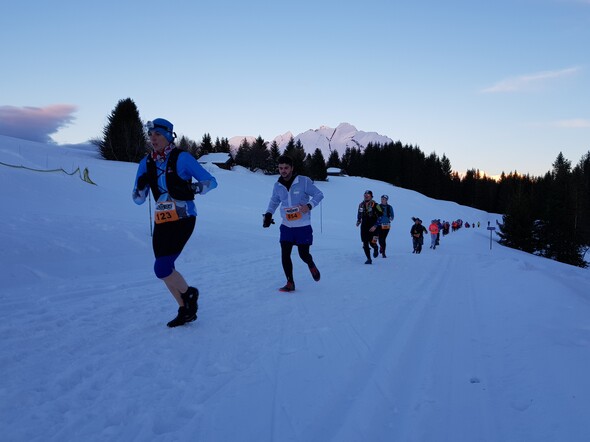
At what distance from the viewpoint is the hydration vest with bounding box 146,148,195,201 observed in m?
3.98

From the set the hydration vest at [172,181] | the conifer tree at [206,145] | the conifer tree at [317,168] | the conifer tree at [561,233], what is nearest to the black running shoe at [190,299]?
the hydration vest at [172,181]

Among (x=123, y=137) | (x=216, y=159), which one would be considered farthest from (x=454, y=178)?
(x=123, y=137)

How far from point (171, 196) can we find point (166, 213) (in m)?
0.19

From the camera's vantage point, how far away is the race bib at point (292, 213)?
6051mm

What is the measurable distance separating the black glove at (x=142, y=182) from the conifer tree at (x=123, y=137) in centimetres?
4250

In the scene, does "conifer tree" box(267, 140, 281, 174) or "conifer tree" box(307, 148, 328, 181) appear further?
"conifer tree" box(307, 148, 328, 181)

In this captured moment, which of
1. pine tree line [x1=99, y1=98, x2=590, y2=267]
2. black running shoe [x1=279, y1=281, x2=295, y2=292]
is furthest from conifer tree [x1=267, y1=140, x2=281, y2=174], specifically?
black running shoe [x1=279, y1=281, x2=295, y2=292]

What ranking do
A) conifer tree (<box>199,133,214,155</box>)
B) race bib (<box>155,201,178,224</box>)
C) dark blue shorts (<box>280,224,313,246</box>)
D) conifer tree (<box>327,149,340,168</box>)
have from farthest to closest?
conifer tree (<box>327,149,340,168</box>)
conifer tree (<box>199,133,214,155</box>)
dark blue shorts (<box>280,224,313,246</box>)
race bib (<box>155,201,178,224</box>)

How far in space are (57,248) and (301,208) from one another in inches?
216

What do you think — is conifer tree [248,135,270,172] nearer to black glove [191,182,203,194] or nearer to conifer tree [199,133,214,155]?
conifer tree [199,133,214,155]

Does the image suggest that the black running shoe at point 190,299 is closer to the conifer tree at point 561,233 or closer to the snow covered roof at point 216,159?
the conifer tree at point 561,233

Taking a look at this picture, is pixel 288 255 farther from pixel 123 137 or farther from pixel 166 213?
pixel 123 137

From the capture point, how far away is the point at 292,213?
6098mm

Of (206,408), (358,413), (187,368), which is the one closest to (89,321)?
(187,368)
